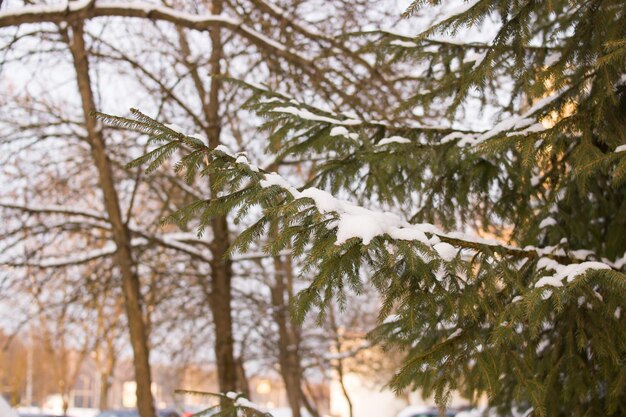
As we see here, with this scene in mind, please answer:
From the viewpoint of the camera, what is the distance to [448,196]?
495 centimetres

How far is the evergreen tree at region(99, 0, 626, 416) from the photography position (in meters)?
3.02

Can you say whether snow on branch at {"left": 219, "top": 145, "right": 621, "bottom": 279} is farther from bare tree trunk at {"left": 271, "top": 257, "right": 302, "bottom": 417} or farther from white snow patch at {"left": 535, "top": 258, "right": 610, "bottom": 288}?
bare tree trunk at {"left": 271, "top": 257, "right": 302, "bottom": 417}

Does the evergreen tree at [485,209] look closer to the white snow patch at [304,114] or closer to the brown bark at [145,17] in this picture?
the white snow patch at [304,114]

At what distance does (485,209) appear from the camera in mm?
4988

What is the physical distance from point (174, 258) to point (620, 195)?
8507 millimetres

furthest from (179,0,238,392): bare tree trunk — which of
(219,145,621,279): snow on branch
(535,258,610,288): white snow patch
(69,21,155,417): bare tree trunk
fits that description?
(535,258,610,288): white snow patch

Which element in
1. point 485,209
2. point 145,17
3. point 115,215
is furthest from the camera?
point 115,215

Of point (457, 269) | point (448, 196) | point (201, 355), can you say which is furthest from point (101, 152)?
point (201, 355)

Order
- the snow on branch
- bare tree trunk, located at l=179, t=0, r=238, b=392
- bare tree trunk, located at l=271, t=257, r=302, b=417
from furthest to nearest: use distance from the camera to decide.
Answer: bare tree trunk, located at l=271, t=257, r=302, b=417 < bare tree trunk, located at l=179, t=0, r=238, b=392 < the snow on branch

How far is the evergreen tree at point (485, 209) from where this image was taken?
3.02m

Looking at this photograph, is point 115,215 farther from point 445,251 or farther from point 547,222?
point 445,251

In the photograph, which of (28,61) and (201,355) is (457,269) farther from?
(201,355)

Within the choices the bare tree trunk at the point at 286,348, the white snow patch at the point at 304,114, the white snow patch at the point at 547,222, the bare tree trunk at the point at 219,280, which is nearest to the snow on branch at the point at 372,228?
the white snow patch at the point at 547,222

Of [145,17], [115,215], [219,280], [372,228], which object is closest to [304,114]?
[372,228]
